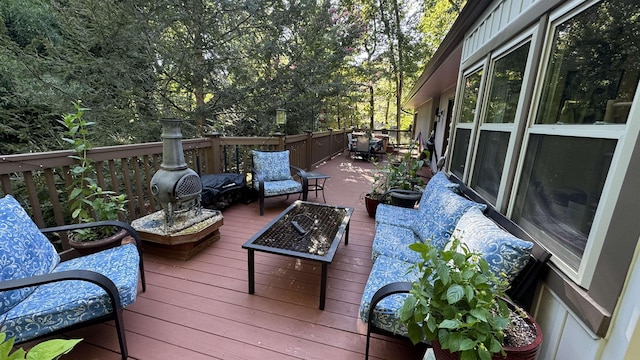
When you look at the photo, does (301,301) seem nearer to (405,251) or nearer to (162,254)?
→ (405,251)

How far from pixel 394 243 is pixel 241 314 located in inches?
53.3

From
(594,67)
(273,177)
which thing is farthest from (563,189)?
(273,177)

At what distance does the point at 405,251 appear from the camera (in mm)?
2145

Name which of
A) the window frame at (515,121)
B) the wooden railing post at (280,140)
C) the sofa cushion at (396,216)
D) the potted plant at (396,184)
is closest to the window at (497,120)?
the window frame at (515,121)

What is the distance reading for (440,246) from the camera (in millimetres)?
2018

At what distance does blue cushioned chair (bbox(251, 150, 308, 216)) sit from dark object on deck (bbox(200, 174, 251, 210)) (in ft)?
0.83

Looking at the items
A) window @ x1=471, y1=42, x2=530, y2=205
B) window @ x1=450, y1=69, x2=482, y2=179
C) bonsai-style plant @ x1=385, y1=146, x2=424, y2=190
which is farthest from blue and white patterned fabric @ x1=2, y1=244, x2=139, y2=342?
window @ x1=450, y1=69, x2=482, y2=179

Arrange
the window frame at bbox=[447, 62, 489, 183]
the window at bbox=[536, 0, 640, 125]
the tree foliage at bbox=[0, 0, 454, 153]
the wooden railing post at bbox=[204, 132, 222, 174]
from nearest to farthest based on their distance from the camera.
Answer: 1. the window at bbox=[536, 0, 640, 125]
2. the window frame at bbox=[447, 62, 489, 183]
3. the wooden railing post at bbox=[204, 132, 222, 174]
4. the tree foliage at bbox=[0, 0, 454, 153]

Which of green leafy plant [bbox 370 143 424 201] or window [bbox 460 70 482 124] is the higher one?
window [bbox 460 70 482 124]

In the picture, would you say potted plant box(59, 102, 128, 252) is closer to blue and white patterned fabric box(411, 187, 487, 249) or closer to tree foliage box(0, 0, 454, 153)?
blue and white patterned fabric box(411, 187, 487, 249)

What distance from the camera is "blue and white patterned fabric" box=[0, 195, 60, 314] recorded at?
4.68ft

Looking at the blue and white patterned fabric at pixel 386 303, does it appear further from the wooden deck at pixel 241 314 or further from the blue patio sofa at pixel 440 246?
the wooden deck at pixel 241 314

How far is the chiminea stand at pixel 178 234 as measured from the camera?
2.58 m

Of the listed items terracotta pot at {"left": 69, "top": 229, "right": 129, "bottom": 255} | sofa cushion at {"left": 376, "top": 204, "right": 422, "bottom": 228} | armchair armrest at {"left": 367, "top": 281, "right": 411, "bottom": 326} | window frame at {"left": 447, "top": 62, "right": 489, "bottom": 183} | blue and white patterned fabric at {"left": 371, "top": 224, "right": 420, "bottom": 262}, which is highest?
window frame at {"left": 447, "top": 62, "right": 489, "bottom": 183}
